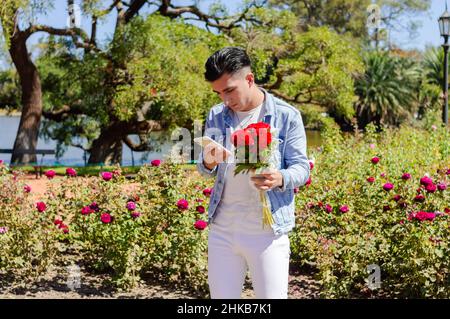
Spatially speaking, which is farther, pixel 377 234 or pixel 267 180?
pixel 377 234

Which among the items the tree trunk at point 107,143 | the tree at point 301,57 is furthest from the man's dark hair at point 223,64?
the tree trunk at point 107,143

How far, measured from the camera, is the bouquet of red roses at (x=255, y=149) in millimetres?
2279

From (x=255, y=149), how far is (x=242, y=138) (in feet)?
0.20

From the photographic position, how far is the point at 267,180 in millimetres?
2258

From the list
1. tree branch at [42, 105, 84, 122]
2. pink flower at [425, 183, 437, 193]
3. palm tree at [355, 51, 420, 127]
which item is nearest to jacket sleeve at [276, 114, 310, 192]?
pink flower at [425, 183, 437, 193]

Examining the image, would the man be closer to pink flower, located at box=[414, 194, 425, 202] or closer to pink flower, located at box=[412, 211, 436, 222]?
pink flower, located at box=[412, 211, 436, 222]

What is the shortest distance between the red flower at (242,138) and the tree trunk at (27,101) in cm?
1511

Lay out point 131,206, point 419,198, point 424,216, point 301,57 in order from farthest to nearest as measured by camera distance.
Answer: point 301,57, point 131,206, point 419,198, point 424,216

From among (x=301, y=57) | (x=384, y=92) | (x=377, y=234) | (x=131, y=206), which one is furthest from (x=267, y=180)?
(x=384, y=92)

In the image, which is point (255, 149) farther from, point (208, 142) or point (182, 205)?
point (182, 205)

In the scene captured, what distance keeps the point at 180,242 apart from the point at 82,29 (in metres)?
12.1

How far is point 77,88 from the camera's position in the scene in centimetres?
1669

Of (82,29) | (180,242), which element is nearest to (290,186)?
(180,242)
